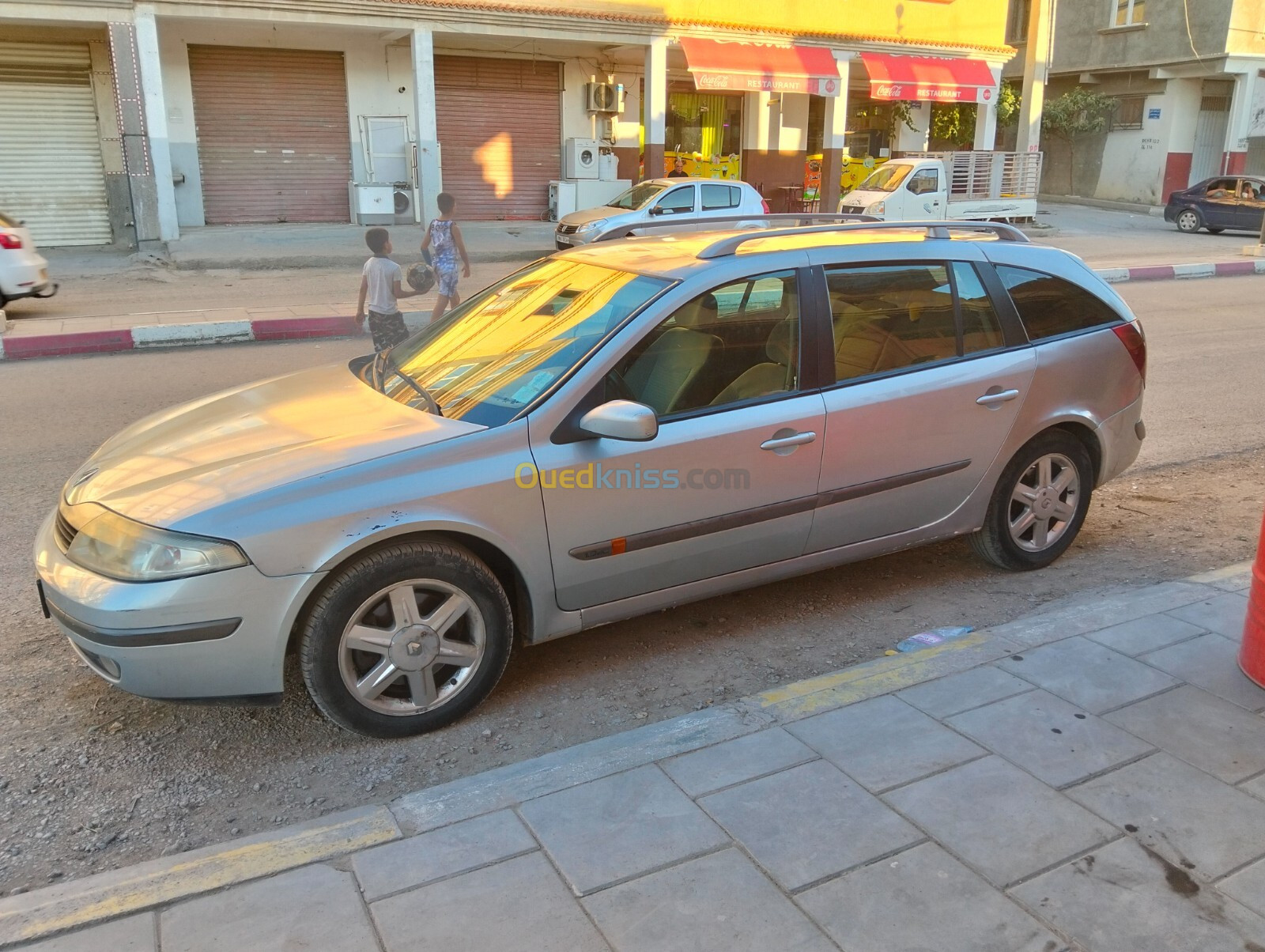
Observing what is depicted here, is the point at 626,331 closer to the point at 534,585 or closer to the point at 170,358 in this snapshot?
the point at 534,585

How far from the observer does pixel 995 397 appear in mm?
4367

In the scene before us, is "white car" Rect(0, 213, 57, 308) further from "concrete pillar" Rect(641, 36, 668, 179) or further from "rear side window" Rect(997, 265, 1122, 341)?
"concrete pillar" Rect(641, 36, 668, 179)

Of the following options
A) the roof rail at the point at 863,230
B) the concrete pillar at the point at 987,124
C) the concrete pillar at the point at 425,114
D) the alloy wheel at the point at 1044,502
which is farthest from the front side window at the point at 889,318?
the concrete pillar at the point at 987,124

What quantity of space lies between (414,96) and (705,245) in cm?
1842

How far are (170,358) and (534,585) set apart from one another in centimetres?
817

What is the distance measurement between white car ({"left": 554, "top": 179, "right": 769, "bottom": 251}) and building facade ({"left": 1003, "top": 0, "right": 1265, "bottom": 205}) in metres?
19.3

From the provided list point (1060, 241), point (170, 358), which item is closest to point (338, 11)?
point (170, 358)

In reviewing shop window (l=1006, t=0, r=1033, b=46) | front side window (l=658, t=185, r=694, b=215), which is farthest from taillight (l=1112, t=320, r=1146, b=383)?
shop window (l=1006, t=0, r=1033, b=46)

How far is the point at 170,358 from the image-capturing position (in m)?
10.3

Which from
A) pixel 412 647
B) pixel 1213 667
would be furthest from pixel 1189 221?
pixel 412 647

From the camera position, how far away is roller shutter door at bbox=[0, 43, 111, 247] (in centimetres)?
1877

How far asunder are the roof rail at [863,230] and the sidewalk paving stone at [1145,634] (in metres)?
1.82

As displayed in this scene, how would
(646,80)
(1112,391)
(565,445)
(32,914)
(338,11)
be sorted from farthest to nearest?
(646,80), (338,11), (1112,391), (565,445), (32,914)

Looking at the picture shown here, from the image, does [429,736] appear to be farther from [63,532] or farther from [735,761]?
[63,532]
